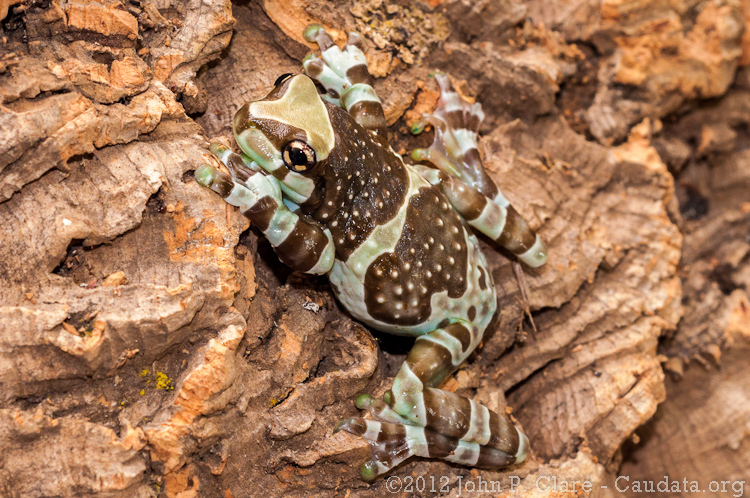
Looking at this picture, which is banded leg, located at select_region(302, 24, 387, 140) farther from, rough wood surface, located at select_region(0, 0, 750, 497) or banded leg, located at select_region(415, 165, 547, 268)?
banded leg, located at select_region(415, 165, 547, 268)

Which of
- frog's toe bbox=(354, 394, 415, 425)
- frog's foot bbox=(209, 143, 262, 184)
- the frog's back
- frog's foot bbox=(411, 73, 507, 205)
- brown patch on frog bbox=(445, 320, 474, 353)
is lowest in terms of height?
frog's toe bbox=(354, 394, 415, 425)

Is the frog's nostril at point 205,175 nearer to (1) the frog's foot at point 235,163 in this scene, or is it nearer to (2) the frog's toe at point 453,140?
(1) the frog's foot at point 235,163

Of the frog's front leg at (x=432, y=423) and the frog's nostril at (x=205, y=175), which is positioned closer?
the frog's nostril at (x=205, y=175)

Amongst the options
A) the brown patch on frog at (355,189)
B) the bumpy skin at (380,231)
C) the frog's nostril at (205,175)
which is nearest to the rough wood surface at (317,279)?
the frog's nostril at (205,175)

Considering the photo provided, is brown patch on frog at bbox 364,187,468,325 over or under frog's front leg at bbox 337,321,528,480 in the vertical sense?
over

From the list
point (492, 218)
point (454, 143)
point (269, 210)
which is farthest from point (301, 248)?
point (454, 143)

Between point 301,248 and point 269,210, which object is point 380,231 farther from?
point 269,210

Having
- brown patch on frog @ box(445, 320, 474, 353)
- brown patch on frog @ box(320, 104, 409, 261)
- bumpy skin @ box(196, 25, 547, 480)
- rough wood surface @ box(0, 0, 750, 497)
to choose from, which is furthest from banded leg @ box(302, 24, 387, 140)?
brown patch on frog @ box(445, 320, 474, 353)
